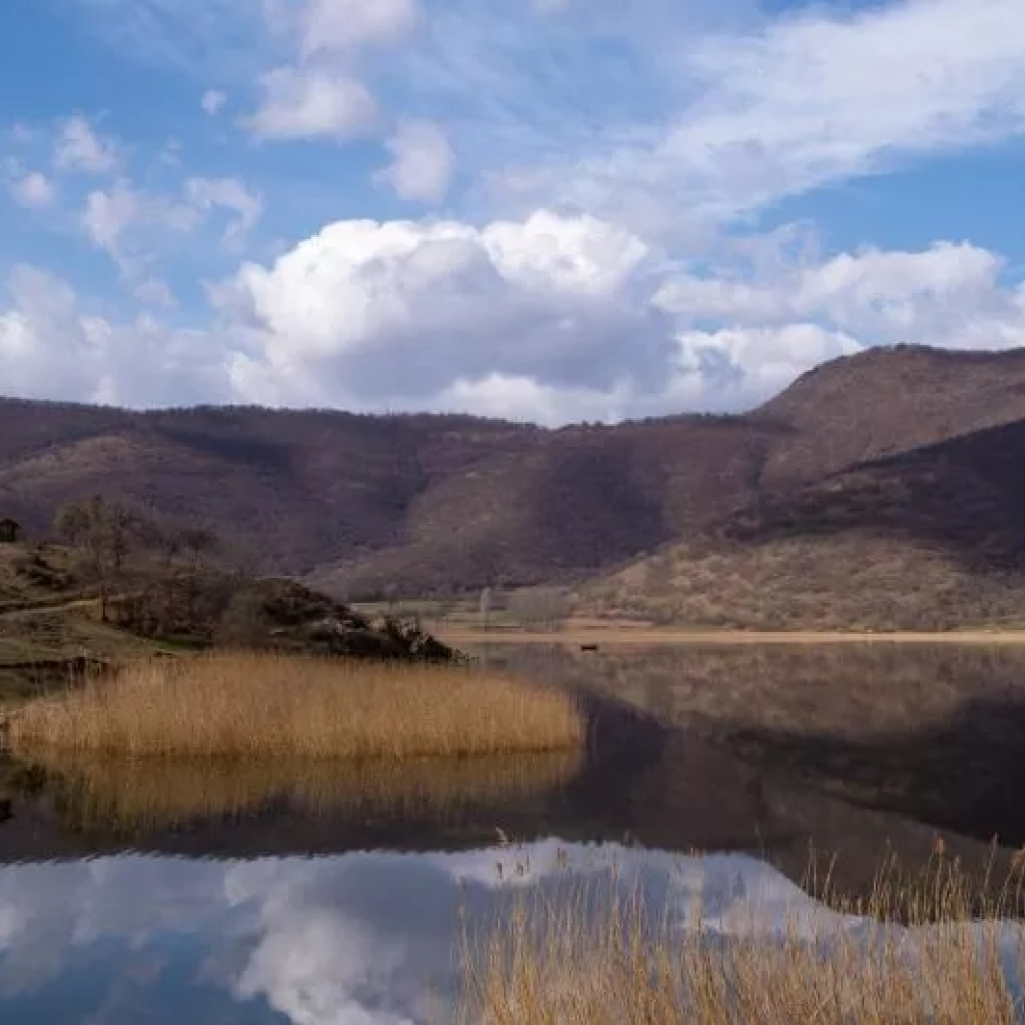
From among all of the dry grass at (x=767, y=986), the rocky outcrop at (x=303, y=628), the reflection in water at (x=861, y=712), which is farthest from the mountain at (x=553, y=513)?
the dry grass at (x=767, y=986)

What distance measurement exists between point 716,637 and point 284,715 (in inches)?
2854

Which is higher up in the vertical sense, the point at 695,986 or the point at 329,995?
the point at 695,986

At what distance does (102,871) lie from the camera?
16703 mm

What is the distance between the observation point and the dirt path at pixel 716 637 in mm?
87500

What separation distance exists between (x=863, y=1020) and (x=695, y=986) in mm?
964

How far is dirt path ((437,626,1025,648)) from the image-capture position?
8750cm

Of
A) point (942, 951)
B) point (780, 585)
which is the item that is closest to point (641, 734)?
point (942, 951)

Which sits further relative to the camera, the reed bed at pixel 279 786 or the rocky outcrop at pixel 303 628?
the rocky outcrop at pixel 303 628

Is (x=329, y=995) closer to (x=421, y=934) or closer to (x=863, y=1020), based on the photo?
(x=421, y=934)

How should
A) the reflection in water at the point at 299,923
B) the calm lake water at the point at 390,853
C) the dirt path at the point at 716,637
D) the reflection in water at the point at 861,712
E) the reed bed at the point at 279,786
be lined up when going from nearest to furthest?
1. the reflection in water at the point at 299,923
2. the calm lake water at the point at 390,853
3. the reed bed at the point at 279,786
4. the reflection in water at the point at 861,712
5. the dirt path at the point at 716,637

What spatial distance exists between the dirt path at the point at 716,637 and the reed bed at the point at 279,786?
5463 cm

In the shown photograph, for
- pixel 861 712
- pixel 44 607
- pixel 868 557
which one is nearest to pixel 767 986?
pixel 44 607

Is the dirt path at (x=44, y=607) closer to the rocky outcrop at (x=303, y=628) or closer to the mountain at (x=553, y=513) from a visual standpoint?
the rocky outcrop at (x=303, y=628)

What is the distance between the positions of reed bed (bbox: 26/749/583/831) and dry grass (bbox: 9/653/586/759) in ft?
1.25
